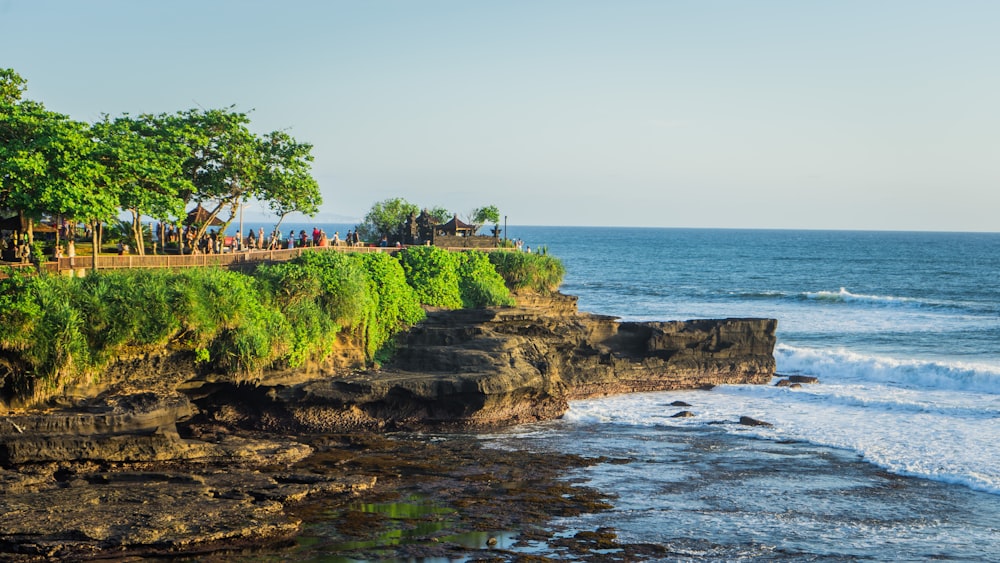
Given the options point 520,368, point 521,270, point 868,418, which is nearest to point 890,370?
point 868,418

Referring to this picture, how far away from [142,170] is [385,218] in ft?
100

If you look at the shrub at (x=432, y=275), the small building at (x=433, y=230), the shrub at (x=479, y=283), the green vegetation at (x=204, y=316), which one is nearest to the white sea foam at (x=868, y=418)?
the shrub at (x=479, y=283)

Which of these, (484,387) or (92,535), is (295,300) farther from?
(92,535)

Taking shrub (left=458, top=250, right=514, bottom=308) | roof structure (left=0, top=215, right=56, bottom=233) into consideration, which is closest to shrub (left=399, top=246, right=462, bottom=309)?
shrub (left=458, top=250, right=514, bottom=308)

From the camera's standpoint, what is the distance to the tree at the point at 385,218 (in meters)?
59.9

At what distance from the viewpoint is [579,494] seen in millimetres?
21797

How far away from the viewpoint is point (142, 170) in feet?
100

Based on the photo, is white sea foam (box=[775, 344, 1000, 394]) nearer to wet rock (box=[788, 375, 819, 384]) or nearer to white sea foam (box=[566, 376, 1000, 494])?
white sea foam (box=[566, 376, 1000, 494])

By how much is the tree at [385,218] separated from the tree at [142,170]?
2539 cm

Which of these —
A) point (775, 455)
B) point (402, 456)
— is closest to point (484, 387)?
point (402, 456)

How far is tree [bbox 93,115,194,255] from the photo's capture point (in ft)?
99.7

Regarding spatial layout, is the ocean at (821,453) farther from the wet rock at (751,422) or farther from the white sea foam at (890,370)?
the wet rock at (751,422)

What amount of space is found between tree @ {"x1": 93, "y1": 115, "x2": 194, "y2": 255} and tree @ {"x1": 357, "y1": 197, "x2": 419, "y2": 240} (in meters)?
25.4

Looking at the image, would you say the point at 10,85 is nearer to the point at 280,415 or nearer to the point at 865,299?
the point at 280,415
